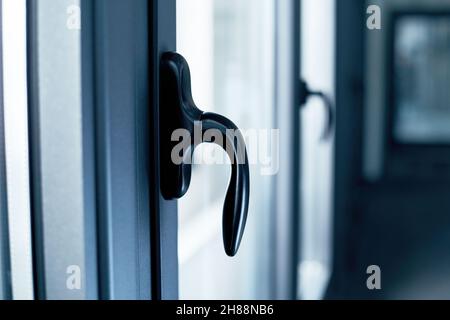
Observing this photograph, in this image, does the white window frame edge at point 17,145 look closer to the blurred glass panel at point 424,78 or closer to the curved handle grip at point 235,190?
the curved handle grip at point 235,190

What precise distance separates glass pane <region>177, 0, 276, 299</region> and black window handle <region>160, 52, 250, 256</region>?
37cm

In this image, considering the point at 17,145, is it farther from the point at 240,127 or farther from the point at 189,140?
the point at 240,127

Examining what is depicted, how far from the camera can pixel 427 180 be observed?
2.29 metres

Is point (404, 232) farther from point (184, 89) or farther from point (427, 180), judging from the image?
point (184, 89)

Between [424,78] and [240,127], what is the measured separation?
1840 mm

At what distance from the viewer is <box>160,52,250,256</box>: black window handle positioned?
0.98ft

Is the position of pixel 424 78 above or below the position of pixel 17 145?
above

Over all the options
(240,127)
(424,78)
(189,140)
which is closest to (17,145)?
(189,140)

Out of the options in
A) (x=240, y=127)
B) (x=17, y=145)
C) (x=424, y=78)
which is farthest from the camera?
(x=424, y=78)

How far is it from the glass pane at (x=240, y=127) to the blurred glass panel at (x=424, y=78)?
174cm

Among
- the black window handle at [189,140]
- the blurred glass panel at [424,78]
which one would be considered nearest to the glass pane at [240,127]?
the black window handle at [189,140]

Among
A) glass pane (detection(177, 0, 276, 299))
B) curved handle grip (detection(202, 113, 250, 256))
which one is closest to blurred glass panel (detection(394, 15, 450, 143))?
glass pane (detection(177, 0, 276, 299))

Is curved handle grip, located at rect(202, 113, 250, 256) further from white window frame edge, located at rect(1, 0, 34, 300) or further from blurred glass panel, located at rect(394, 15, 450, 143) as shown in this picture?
blurred glass panel, located at rect(394, 15, 450, 143)

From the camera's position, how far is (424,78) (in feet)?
7.75
